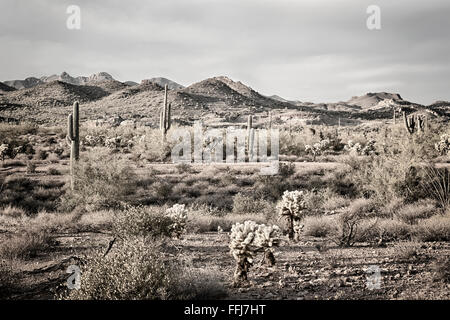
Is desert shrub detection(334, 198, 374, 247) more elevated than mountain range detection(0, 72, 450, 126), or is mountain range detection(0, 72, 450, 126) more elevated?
mountain range detection(0, 72, 450, 126)

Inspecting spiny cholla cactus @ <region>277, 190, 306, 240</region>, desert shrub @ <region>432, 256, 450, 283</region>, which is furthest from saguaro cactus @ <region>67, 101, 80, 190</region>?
desert shrub @ <region>432, 256, 450, 283</region>

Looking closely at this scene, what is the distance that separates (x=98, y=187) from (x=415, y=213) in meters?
11.0

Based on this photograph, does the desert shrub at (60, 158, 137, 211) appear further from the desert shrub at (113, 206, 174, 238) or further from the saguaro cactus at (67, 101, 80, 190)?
the desert shrub at (113, 206, 174, 238)

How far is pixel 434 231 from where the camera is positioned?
840cm

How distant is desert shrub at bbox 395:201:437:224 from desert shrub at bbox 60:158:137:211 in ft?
30.4

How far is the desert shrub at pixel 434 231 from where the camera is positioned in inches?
327

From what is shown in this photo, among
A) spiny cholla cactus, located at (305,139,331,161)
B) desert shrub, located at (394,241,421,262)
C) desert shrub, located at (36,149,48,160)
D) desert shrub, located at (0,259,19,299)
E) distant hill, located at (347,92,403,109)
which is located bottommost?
desert shrub, located at (0,259,19,299)

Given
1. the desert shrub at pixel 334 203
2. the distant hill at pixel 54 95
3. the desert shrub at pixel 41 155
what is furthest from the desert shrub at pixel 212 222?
the distant hill at pixel 54 95

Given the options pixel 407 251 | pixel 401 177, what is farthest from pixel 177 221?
pixel 401 177

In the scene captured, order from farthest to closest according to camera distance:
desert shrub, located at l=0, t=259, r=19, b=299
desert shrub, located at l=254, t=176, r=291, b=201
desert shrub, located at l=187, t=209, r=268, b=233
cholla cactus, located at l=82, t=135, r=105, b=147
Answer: cholla cactus, located at l=82, t=135, r=105, b=147
desert shrub, located at l=254, t=176, r=291, b=201
desert shrub, located at l=187, t=209, r=268, b=233
desert shrub, located at l=0, t=259, r=19, b=299

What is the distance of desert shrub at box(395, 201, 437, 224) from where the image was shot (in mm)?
9938

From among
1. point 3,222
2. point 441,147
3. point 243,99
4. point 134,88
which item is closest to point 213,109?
point 243,99

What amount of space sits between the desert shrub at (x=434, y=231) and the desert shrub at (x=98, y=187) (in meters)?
9.64
